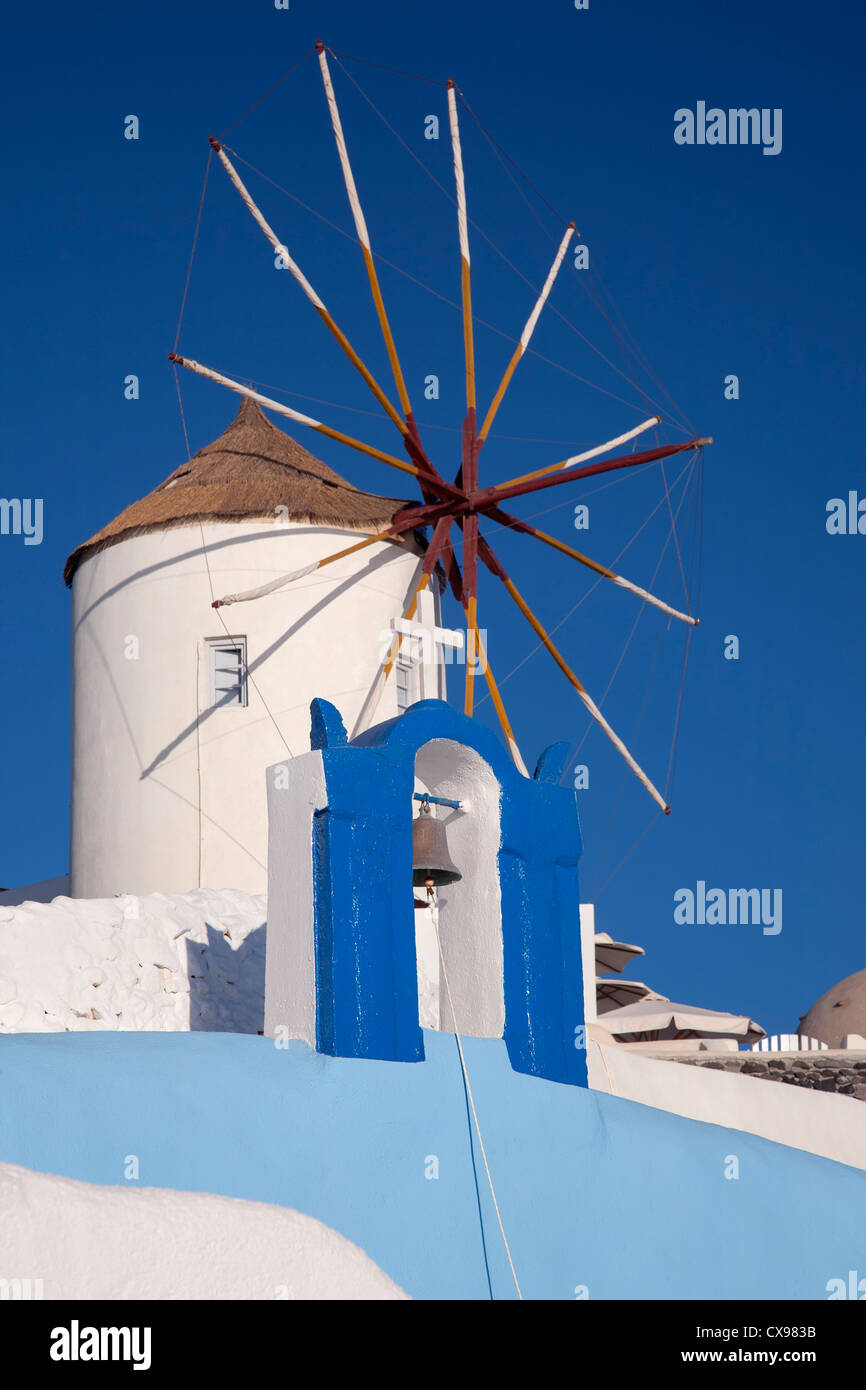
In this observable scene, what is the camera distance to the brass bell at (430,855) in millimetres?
6531

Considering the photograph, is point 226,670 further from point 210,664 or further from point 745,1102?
point 745,1102

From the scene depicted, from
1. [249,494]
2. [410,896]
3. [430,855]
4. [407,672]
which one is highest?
[249,494]

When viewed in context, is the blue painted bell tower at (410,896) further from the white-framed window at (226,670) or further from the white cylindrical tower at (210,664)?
the white-framed window at (226,670)

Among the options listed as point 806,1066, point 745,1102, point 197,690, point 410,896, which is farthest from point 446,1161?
point 806,1066

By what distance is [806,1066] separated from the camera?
451 inches

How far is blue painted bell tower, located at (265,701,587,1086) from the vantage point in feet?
19.7

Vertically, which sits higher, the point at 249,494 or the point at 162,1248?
the point at 249,494

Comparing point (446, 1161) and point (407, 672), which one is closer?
point (446, 1161)

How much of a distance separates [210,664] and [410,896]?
5094 mm

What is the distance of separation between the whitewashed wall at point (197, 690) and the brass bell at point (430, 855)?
4039mm

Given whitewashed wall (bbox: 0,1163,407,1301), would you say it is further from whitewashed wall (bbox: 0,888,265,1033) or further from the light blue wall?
whitewashed wall (bbox: 0,888,265,1033)

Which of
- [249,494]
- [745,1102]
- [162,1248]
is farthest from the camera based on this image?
[249,494]

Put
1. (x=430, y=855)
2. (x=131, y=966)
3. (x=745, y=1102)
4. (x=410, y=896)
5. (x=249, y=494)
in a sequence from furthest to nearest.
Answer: (x=249, y=494) → (x=131, y=966) → (x=745, y=1102) → (x=430, y=855) → (x=410, y=896)

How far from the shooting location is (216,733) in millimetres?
10789
